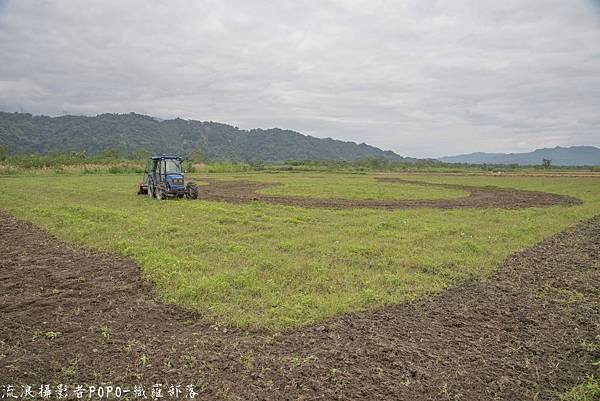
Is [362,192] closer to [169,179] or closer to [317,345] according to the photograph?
[169,179]

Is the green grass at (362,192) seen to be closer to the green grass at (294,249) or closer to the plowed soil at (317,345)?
the green grass at (294,249)

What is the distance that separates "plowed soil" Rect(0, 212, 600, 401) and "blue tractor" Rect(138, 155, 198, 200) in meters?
15.7

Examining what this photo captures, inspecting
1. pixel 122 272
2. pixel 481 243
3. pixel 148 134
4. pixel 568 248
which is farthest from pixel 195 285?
pixel 148 134

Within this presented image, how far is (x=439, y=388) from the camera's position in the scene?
511 cm

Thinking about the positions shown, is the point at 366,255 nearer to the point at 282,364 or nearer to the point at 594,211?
the point at 282,364

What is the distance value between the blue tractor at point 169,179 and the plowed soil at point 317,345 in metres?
15.7

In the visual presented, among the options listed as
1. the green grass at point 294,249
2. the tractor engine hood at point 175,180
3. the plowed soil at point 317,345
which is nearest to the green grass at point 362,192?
the tractor engine hood at point 175,180

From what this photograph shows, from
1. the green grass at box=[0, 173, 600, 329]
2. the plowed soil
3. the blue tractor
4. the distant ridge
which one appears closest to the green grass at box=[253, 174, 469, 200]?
the blue tractor

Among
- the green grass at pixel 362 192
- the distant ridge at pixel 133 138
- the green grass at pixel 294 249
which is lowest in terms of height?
the green grass at pixel 294 249

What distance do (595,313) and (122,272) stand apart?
9.80m

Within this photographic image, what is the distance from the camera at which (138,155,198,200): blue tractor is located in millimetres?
24906

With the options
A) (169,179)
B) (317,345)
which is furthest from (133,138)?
(317,345)

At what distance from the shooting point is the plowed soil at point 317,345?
16.9 ft

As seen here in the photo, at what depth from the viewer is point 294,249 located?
1219 cm
